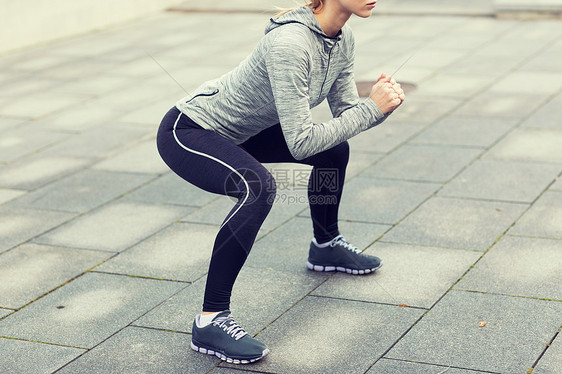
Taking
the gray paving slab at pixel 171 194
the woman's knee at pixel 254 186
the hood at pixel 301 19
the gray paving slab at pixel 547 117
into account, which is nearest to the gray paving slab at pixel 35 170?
the gray paving slab at pixel 171 194

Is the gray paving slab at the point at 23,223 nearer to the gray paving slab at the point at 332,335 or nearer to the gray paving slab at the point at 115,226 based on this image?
the gray paving slab at the point at 115,226

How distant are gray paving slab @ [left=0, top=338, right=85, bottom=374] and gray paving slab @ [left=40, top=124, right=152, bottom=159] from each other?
10.5 feet

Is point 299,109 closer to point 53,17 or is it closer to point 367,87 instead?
point 367,87

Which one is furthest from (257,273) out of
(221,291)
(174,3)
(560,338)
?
(174,3)

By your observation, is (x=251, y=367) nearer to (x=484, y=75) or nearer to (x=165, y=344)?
(x=165, y=344)

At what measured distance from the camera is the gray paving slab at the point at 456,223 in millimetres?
4715

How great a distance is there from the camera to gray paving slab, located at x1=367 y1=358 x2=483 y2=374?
3.30 meters

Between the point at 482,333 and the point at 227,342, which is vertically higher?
the point at 227,342

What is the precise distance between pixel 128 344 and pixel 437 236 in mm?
2069

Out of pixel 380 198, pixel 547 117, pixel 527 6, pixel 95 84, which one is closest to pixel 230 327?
pixel 380 198

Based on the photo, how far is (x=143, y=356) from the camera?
3555 mm

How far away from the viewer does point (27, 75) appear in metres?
10.0

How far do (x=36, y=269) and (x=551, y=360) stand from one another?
289 cm

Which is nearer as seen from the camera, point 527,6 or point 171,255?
point 171,255
